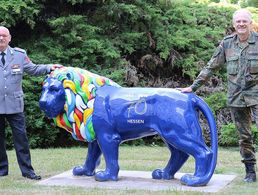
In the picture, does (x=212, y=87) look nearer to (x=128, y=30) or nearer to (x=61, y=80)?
(x=128, y=30)

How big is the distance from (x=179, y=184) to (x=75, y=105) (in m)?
1.48

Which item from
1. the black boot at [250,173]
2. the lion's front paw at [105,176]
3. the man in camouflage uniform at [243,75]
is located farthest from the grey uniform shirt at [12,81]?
the black boot at [250,173]

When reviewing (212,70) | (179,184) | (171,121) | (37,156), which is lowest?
(37,156)

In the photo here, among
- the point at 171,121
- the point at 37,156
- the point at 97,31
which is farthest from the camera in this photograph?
the point at 97,31

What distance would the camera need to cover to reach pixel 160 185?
6.20m

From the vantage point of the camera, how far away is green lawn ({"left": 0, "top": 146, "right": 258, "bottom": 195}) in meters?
5.91

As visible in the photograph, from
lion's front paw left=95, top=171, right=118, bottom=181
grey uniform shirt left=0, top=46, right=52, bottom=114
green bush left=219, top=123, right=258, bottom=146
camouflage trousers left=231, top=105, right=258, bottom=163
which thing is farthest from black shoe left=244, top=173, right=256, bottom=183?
green bush left=219, top=123, right=258, bottom=146

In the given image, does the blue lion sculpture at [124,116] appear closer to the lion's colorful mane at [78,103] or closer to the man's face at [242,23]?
the lion's colorful mane at [78,103]

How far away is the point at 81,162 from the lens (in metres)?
8.52

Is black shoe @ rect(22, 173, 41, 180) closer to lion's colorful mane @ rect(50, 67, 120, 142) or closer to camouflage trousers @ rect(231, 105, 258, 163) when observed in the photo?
lion's colorful mane @ rect(50, 67, 120, 142)

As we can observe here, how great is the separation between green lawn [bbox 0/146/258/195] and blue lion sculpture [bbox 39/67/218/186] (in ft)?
1.75

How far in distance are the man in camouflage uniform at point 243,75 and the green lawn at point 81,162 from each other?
620 mm

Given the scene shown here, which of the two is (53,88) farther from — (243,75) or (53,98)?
(243,75)

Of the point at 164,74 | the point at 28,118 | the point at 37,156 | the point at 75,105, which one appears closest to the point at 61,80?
the point at 75,105
